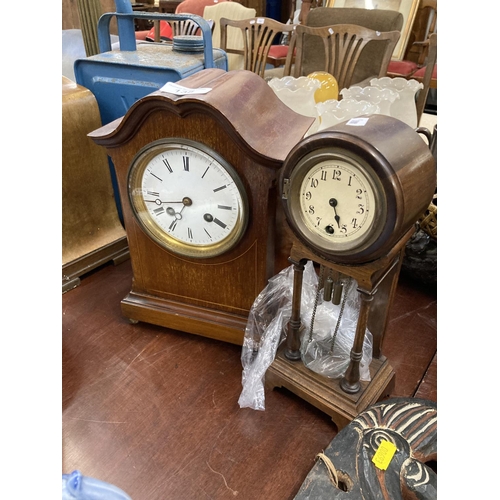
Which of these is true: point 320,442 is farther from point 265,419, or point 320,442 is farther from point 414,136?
point 414,136

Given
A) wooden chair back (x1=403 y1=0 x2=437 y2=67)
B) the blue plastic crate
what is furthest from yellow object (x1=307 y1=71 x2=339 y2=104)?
wooden chair back (x1=403 y1=0 x2=437 y2=67)

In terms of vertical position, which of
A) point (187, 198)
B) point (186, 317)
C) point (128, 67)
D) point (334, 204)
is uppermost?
point (128, 67)

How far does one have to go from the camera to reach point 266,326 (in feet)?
4.00

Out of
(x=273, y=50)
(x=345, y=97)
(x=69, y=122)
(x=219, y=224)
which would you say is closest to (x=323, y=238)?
(x=219, y=224)

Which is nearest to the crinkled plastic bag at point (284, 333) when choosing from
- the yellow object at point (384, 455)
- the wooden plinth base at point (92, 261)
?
the yellow object at point (384, 455)

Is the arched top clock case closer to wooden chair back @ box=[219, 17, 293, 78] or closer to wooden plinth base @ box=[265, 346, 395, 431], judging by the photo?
wooden plinth base @ box=[265, 346, 395, 431]

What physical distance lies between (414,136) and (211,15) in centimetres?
368

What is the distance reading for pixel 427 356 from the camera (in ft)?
4.28

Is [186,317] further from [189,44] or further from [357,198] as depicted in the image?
[189,44]

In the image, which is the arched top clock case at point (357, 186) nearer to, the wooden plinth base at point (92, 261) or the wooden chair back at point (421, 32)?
the wooden plinth base at point (92, 261)

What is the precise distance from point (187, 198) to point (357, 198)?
1.64ft

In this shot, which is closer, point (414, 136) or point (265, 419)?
point (414, 136)

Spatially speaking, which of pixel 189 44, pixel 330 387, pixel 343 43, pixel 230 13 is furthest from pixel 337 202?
pixel 230 13

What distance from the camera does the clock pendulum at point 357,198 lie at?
0.75 m
